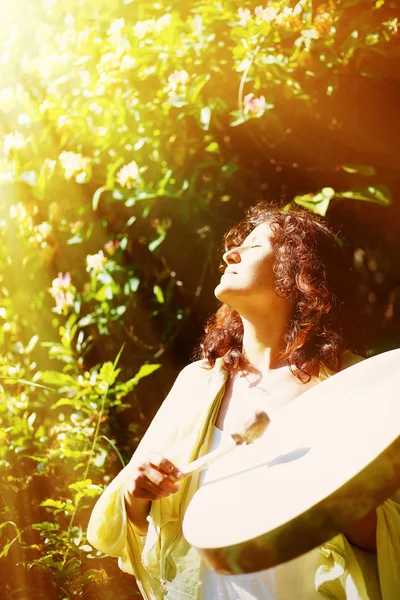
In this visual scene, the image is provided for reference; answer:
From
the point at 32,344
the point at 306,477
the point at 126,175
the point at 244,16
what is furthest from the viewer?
the point at 32,344

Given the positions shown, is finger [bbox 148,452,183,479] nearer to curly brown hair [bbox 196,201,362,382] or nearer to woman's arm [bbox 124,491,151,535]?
woman's arm [bbox 124,491,151,535]

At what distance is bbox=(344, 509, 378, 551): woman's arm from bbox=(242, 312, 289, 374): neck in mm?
391

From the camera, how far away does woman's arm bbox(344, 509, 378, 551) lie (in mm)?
1190

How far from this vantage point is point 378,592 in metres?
1.16

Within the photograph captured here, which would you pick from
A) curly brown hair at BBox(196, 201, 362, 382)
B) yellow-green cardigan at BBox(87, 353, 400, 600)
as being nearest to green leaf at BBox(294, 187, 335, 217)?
curly brown hair at BBox(196, 201, 362, 382)

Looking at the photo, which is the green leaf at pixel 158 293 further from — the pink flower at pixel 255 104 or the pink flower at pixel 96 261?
the pink flower at pixel 255 104

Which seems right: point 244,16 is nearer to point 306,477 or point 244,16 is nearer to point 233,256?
point 233,256

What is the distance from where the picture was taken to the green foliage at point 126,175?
1889mm

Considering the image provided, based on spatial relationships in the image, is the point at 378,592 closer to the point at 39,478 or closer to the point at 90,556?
the point at 90,556

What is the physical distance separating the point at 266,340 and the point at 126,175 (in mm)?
815

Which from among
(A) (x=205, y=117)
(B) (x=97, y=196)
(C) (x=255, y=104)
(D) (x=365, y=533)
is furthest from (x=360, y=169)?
(D) (x=365, y=533)

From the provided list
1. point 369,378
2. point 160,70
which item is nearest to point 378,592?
point 369,378

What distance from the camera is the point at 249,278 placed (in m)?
1.43

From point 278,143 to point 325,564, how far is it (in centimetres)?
128
